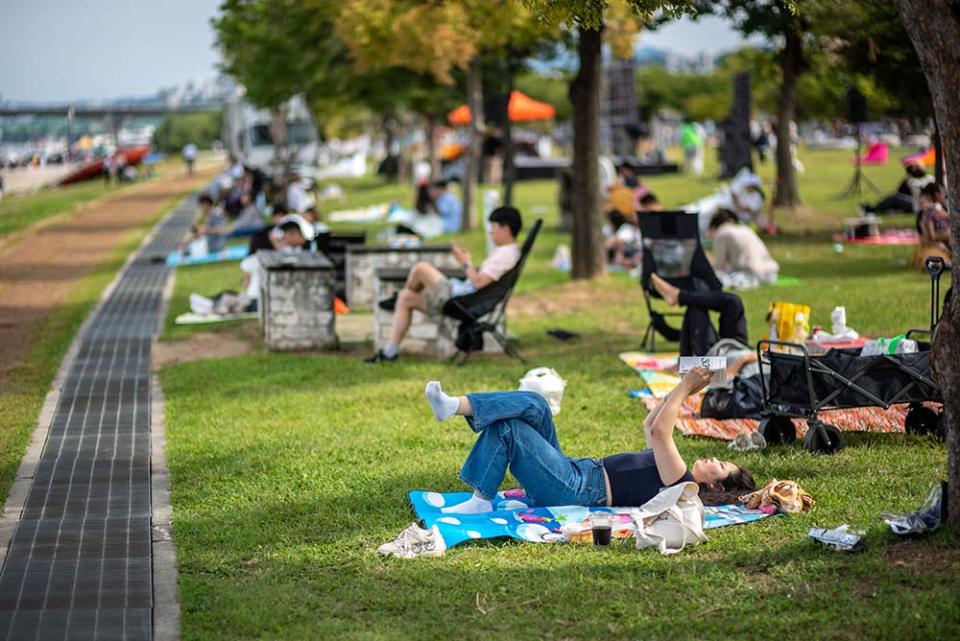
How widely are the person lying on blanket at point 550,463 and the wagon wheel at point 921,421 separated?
181 centimetres

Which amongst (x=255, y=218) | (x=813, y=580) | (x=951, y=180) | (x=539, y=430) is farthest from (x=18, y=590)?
(x=255, y=218)

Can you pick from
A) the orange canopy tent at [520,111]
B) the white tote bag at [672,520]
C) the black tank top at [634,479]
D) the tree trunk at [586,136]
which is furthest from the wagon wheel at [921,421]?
the orange canopy tent at [520,111]

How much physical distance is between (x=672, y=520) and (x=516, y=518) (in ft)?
2.86

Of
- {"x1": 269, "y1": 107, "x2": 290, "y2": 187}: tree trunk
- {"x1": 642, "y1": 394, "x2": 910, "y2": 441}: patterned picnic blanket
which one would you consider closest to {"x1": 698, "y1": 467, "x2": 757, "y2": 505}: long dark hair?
{"x1": 642, "y1": 394, "x2": 910, "y2": 441}: patterned picnic blanket

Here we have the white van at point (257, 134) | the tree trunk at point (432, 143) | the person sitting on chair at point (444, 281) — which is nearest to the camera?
the person sitting on chair at point (444, 281)

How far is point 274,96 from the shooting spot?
1307 inches

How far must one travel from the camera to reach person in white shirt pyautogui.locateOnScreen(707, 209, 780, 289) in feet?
51.5

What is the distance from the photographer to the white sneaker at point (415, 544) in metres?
6.31

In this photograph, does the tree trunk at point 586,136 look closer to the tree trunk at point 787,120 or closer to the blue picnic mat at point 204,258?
the blue picnic mat at point 204,258

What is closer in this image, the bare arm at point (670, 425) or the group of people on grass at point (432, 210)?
the bare arm at point (670, 425)

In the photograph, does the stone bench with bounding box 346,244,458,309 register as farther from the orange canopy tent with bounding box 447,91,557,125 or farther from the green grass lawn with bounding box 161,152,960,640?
the orange canopy tent with bounding box 447,91,557,125

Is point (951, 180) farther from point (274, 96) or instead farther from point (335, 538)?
point (274, 96)

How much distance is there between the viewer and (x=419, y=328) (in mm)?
12164

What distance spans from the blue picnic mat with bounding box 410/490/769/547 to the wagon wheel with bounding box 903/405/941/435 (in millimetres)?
1960
